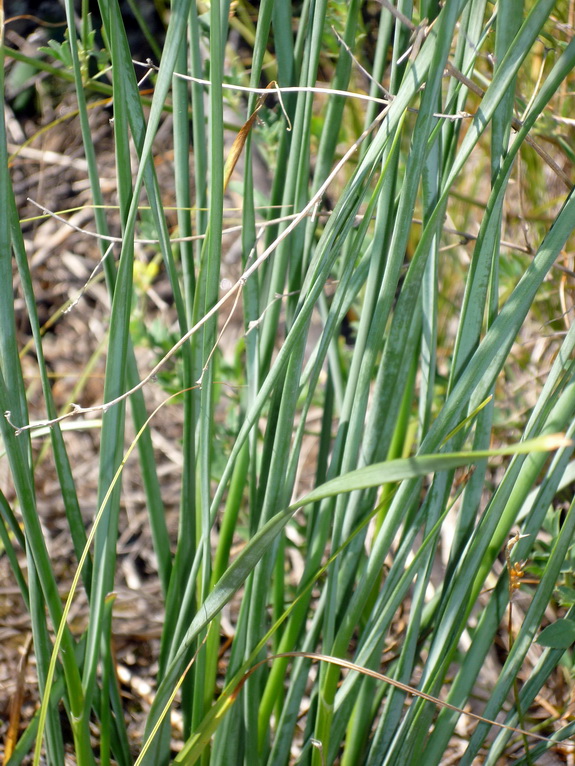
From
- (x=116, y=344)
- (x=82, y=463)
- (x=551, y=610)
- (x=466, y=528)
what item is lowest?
(x=82, y=463)

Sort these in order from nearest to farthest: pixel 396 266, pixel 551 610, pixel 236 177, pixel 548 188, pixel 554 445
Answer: pixel 554 445 → pixel 396 266 → pixel 551 610 → pixel 548 188 → pixel 236 177

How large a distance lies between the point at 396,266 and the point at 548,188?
896 mm

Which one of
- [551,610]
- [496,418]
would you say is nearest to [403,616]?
[551,610]

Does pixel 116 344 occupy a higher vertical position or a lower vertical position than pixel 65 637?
higher

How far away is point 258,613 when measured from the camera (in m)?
0.45

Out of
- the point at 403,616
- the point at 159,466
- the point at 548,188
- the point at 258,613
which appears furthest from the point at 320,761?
the point at 548,188

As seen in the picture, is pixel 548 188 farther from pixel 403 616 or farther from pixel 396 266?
pixel 396 266

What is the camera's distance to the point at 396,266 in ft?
1.28

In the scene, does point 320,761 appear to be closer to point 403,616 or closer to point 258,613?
point 258,613

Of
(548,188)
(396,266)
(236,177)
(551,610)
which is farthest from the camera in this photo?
(236,177)

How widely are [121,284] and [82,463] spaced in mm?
842

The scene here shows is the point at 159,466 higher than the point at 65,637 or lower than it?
lower

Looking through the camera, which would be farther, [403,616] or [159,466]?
[159,466]

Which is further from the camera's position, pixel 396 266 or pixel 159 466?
pixel 159 466
